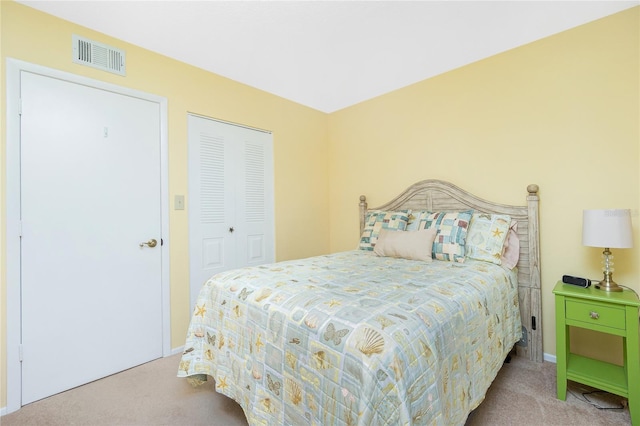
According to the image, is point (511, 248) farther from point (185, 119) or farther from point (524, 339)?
point (185, 119)

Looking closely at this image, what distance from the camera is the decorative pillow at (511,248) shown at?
2.17 m

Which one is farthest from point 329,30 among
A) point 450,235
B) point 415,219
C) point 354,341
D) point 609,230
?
point 609,230

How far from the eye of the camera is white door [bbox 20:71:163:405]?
6.05ft

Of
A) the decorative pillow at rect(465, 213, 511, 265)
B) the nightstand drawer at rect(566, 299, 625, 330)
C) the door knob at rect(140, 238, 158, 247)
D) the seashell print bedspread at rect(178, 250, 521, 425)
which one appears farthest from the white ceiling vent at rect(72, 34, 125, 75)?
the nightstand drawer at rect(566, 299, 625, 330)

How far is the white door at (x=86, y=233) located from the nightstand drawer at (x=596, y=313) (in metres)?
2.91

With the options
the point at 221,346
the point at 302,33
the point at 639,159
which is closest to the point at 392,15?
the point at 302,33

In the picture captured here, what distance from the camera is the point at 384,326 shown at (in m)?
1.03

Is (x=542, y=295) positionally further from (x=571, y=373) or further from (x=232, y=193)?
(x=232, y=193)

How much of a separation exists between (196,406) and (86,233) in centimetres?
140

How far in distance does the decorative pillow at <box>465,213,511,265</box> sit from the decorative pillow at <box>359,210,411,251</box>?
56 centimetres

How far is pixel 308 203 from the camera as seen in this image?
3.59m

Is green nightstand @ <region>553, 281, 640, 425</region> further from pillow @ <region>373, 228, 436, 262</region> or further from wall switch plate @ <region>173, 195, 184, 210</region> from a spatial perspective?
wall switch plate @ <region>173, 195, 184, 210</region>

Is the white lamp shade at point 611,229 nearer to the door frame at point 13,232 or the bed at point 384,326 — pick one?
the bed at point 384,326

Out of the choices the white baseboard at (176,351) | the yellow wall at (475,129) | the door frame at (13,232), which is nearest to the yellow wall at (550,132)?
the yellow wall at (475,129)
